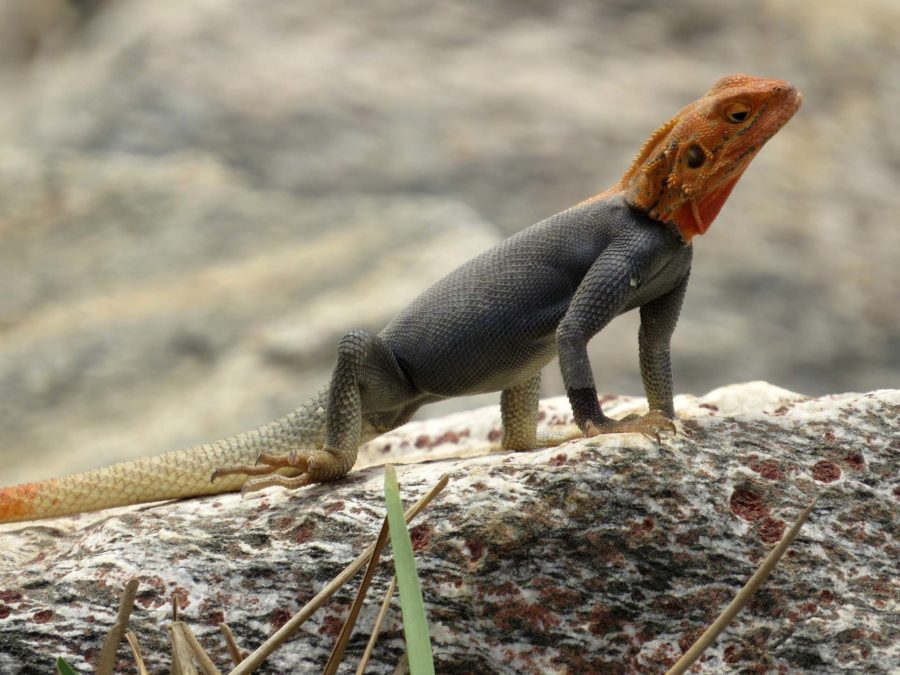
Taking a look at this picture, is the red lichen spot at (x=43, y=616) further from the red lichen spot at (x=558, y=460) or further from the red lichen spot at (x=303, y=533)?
the red lichen spot at (x=558, y=460)

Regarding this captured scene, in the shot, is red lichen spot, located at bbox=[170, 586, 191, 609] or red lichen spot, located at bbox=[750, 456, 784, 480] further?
red lichen spot, located at bbox=[750, 456, 784, 480]

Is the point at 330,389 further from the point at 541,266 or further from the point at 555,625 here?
the point at 555,625

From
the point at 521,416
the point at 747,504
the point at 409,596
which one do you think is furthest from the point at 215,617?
the point at 521,416

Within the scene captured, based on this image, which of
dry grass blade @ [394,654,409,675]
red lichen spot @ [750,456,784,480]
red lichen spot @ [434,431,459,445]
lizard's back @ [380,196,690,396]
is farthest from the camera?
red lichen spot @ [434,431,459,445]

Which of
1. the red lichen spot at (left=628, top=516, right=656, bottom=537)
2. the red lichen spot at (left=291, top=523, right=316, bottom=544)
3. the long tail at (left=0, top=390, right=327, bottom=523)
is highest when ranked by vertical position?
the long tail at (left=0, top=390, right=327, bottom=523)

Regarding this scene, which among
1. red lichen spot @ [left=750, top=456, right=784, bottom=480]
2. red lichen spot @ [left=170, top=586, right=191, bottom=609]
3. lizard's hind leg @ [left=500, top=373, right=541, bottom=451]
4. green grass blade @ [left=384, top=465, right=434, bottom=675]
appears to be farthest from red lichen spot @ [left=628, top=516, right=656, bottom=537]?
lizard's hind leg @ [left=500, top=373, right=541, bottom=451]

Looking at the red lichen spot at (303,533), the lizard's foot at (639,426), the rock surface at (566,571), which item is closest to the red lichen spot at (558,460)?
the rock surface at (566,571)

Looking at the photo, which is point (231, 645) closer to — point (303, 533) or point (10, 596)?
point (303, 533)

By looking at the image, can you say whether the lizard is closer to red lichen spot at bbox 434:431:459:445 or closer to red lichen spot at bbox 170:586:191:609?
red lichen spot at bbox 170:586:191:609
